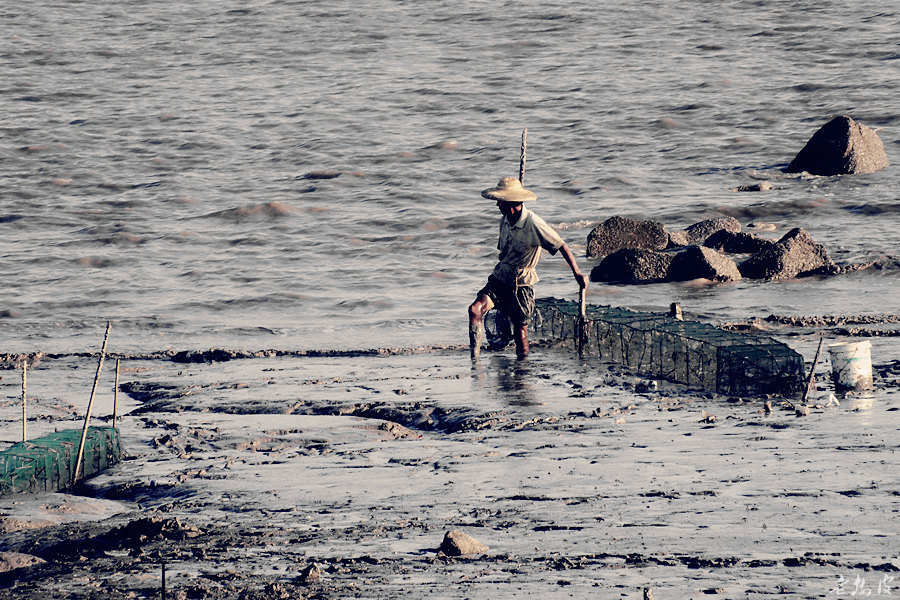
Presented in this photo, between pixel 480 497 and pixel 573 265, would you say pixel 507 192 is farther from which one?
pixel 480 497

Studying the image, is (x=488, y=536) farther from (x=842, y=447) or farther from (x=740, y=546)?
(x=842, y=447)

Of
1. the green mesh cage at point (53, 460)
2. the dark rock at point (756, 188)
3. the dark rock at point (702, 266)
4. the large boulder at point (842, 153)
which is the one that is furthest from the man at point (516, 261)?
the large boulder at point (842, 153)

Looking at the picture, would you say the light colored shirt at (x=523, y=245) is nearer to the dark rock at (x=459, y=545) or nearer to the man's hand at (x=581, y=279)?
the man's hand at (x=581, y=279)

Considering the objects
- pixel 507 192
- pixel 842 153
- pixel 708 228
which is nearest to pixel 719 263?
pixel 708 228

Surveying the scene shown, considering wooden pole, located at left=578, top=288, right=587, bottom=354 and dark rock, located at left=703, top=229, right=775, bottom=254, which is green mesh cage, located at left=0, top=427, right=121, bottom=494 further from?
dark rock, located at left=703, top=229, right=775, bottom=254

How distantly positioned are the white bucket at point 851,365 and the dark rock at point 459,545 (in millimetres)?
3897

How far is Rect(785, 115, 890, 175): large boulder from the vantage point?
22766mm

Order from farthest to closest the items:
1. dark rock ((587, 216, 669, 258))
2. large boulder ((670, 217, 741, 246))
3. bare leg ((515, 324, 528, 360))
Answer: large boulder ((670, 217, 741, 246))
dark rock ((587, 216, 669, 258))
bare leg ((515, 324, 528, 360))

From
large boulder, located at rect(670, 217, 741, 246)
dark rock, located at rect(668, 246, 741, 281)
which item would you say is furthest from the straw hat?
large boulder, located at rect(670, 217, 741, 246)

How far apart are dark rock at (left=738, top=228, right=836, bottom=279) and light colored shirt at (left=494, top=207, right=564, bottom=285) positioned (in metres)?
5.84

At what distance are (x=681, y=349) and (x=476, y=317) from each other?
188cm

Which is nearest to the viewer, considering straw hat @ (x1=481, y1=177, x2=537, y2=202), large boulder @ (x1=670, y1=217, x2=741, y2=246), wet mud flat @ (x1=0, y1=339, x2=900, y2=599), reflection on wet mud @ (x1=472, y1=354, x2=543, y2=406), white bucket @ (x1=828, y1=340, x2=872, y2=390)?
wet mud flat @ (x1=0, y1=339, x2=900, y2=599)

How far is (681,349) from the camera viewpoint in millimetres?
9758

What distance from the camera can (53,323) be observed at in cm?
1486
